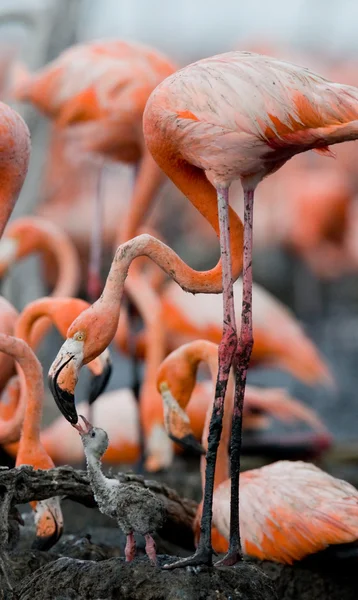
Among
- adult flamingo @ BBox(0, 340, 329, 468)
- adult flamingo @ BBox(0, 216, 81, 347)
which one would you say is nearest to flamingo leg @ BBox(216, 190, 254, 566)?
adult flamingo @ BBox(0, 340, 329, 468)

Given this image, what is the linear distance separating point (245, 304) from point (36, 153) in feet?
18.1

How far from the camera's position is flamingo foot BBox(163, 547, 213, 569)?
3283 mm

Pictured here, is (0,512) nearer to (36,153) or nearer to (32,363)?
(32,363)

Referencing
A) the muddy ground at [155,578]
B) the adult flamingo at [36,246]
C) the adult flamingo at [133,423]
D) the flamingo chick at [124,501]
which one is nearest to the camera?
the muddy ground at [155,578]

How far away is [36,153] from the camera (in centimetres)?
888

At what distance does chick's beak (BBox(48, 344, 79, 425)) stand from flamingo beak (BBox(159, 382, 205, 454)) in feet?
3.21

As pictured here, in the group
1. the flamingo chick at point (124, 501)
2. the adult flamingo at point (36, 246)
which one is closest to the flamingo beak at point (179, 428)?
the flamingo chick at point (124, 501)

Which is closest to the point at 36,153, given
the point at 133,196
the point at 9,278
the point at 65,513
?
the point at 9,278

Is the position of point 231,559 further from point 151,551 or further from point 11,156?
point 11,156

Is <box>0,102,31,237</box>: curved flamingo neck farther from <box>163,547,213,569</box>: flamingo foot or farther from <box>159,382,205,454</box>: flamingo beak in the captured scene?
<box>163,547,213,569</box>: flamingo foot

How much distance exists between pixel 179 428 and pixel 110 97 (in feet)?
9.08

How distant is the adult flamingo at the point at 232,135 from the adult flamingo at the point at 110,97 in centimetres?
257

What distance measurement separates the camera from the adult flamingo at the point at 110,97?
6.28 metres

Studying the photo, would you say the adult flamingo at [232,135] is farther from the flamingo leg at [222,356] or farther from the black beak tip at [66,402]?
the black beak tip at [66,402]
